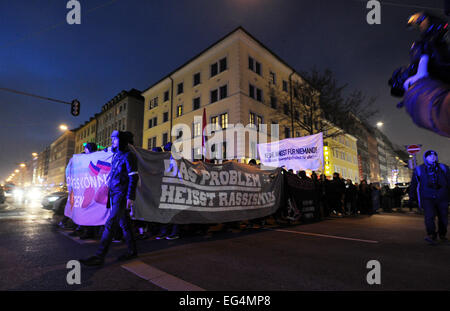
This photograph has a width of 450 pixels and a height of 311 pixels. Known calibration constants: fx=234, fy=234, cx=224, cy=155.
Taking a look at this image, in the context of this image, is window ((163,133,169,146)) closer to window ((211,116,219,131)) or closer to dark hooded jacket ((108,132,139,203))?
window ((211,116,219,131))

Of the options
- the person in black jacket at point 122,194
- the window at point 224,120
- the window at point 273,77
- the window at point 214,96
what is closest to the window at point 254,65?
the window at point 273,77

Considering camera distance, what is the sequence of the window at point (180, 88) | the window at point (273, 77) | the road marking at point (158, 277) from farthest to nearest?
the window at point (180, 88) → the window at point (273, 77) → the road marking at point (158, 277)

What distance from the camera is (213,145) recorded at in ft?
80.1

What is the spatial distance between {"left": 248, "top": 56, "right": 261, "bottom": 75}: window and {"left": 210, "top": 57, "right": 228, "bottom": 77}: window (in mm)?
2598

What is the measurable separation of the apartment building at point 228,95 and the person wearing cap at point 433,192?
1676 centimetres

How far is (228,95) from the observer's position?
2397cm

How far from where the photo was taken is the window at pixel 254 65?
2518 cm

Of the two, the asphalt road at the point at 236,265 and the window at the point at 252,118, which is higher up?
the window at the point at 252,118

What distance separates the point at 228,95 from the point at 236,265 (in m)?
21.9

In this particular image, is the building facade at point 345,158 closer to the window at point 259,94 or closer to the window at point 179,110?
the window at point 259,94

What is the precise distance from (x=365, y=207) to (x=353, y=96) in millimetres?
12820

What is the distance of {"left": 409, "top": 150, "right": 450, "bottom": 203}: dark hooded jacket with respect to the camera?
5.22m

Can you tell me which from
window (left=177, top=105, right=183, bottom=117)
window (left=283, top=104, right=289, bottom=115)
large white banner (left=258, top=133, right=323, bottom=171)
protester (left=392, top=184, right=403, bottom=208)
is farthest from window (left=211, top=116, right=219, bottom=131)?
protester (left=392, top=184, right=403, bottom=208)
